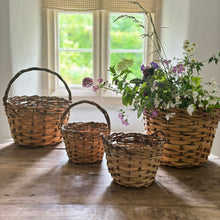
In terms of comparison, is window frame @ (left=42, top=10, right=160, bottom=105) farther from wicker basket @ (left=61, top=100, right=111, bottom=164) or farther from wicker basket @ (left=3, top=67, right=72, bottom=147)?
wicker basket @ (left=61, top=100, right=111, bottom=164)

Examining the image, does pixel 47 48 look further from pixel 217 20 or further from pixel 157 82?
pixel 157 82

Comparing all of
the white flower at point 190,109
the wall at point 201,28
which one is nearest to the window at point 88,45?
the wall at point 201,28

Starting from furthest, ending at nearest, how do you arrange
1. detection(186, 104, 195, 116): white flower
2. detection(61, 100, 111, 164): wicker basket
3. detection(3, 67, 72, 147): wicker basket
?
detection(3, 67, 72, 147): wicker basket < detection(61, 100, 111, 164): wicker basket < detection(186, 104, 195, 116): white flower

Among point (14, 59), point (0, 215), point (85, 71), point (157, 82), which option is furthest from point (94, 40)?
point (0, 215)

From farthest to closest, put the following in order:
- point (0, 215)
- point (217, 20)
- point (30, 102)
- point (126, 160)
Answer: point (217, 20)
point (30, 102)
point (126, 160)
point (0, 215)

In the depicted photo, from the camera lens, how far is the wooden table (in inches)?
31.8

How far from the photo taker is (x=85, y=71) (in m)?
2.70

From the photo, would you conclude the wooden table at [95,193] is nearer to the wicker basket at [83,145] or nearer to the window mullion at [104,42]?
the wicker basket at [83,145]

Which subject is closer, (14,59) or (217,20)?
(217,20)

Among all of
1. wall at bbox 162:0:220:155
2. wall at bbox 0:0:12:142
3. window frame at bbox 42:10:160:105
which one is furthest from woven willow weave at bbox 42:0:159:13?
wall at bbox 0:0:12:142

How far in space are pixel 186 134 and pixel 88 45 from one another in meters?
1.80

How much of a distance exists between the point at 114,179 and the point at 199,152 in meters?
0.35

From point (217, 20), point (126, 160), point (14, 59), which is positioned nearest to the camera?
point (126, 160)

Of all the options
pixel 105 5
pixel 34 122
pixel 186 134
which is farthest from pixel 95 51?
pixel 186 134
